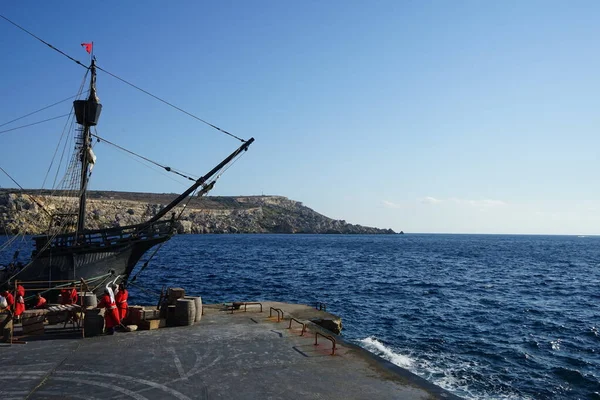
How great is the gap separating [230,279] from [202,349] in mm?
36340

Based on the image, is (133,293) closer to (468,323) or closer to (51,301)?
(51,301)

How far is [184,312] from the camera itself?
17422 millimetres

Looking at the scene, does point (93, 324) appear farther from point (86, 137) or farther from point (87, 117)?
point (87, 117)

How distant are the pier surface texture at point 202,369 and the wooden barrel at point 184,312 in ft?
2.47

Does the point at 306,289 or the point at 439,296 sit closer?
the point at 439,296

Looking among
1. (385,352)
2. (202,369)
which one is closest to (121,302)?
(202,369)

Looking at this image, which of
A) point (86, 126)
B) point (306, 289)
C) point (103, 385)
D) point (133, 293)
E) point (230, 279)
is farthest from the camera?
point (230, 279)

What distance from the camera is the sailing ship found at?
27.8 m

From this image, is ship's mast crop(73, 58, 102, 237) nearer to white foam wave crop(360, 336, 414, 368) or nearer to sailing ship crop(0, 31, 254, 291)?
sailing ship crop(0, 31, 254, 291)

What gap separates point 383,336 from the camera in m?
25.1

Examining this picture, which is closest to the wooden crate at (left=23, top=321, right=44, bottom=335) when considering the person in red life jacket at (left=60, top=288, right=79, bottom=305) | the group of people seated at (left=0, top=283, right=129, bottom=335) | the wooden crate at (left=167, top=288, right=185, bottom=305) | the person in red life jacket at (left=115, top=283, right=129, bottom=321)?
the group of people seated at (left=0, top=283, right=129, bottom=335)

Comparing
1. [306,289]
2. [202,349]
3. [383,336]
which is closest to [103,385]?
[202,349]

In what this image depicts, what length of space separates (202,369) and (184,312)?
5676 mm

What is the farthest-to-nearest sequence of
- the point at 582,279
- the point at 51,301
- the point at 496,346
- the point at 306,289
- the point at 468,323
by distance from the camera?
the point at 582,279
the point at 306,289
the point at 468,323
the point at 51,301
the point at 496,346
